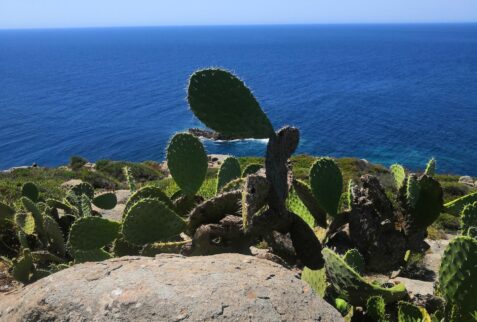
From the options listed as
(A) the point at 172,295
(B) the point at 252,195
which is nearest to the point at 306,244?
(B) the point at 252,195

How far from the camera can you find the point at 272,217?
12.6 feet

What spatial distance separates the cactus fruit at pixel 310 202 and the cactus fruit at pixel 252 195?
3.73 feet

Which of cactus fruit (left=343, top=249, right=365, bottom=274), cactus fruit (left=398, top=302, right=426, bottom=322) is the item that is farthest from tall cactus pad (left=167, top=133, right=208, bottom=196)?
cactus fruit (left=398, top=302, right=426, bottom=322)

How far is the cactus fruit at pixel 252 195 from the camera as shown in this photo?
11.1ft

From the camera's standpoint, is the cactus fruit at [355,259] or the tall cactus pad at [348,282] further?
the cactus fruit at [355,259]

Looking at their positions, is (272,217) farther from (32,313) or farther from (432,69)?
(432,69)

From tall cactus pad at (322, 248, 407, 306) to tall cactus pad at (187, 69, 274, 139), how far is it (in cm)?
107

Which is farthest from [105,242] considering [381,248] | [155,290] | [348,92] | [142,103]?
[348,92]

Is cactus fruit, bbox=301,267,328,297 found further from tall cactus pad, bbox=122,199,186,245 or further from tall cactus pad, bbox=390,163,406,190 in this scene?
tall cactus pad, bbox=390,163,406,190

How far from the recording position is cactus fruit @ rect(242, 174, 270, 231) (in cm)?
339

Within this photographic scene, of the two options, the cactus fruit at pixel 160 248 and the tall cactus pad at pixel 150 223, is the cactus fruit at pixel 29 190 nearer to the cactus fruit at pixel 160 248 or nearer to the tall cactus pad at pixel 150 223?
the tall cactus pad at pixel 150 223

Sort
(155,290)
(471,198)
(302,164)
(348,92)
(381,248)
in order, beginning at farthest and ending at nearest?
(348,92)
(302,164)
(471,198)
(381,248)
(155,290)

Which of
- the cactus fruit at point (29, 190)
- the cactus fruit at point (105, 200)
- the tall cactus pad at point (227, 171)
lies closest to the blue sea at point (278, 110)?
the cactus fruit at point (29, 190)

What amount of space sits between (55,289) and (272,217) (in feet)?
5.35
